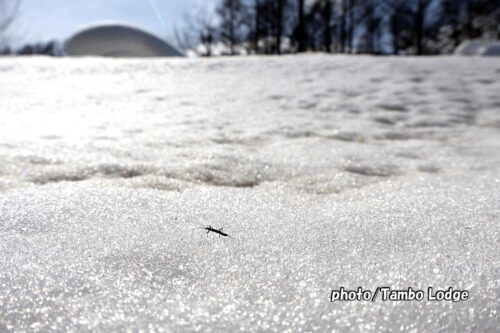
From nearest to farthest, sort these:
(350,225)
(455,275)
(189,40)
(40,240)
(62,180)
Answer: (455,275)
(40,240)
(350,225)
(62,180)
(189,40)

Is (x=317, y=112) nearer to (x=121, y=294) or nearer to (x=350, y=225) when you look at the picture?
(x=350, y=225)

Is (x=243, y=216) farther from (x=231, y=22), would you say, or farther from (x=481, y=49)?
(x=231, y=22)

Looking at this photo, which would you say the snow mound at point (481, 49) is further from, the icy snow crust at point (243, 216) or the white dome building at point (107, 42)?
the white dome building at point (107, 42)

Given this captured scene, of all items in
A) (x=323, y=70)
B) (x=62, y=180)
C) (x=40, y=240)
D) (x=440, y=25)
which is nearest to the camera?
(x=40, y=240)

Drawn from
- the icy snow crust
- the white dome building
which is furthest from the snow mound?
the white dome building

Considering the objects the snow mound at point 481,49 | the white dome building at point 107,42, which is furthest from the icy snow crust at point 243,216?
the white dome building at point 107,42

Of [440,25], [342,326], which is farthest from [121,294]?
[440,25]

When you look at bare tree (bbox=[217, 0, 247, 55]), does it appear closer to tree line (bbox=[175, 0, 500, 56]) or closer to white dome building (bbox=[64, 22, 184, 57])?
tree line (bbox=[175, 0, 500, 56])
